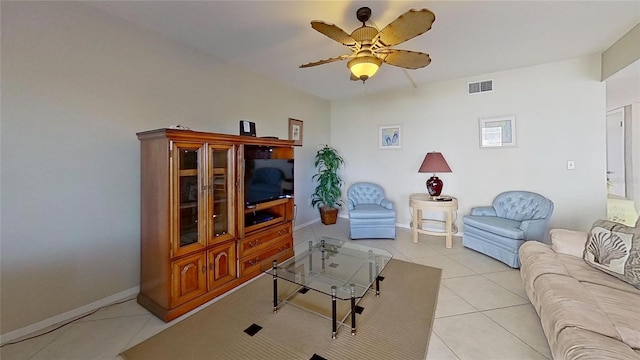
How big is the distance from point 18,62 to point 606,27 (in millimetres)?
5097

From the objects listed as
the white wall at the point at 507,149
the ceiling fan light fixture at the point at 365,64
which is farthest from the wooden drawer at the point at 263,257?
the white wall at the point at 507,149

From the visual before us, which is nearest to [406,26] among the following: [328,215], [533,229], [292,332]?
[292,332]

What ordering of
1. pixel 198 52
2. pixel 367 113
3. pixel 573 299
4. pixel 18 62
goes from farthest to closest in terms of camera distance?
pixel 367 113
pixel 198 52
pixel 18 62
pixel 573 299

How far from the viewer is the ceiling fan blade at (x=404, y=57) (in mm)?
2129

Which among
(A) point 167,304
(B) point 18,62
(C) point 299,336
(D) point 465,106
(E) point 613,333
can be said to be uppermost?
(D) point 465,106

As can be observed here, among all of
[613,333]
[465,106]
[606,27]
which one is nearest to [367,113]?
[465,106]

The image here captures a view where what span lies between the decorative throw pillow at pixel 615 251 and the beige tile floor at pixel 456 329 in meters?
0.61

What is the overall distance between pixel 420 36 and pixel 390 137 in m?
2.19

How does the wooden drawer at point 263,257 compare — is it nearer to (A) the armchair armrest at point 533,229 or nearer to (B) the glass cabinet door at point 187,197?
(B) the glass cabinet door at point 187,197

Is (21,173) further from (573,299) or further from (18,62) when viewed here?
(573,299)

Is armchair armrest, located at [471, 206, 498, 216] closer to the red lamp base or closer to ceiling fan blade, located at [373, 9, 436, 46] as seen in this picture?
the red lamp base

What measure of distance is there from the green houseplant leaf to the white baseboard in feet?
10.3

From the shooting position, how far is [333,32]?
186 centimetres

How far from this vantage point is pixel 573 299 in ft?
4.86
